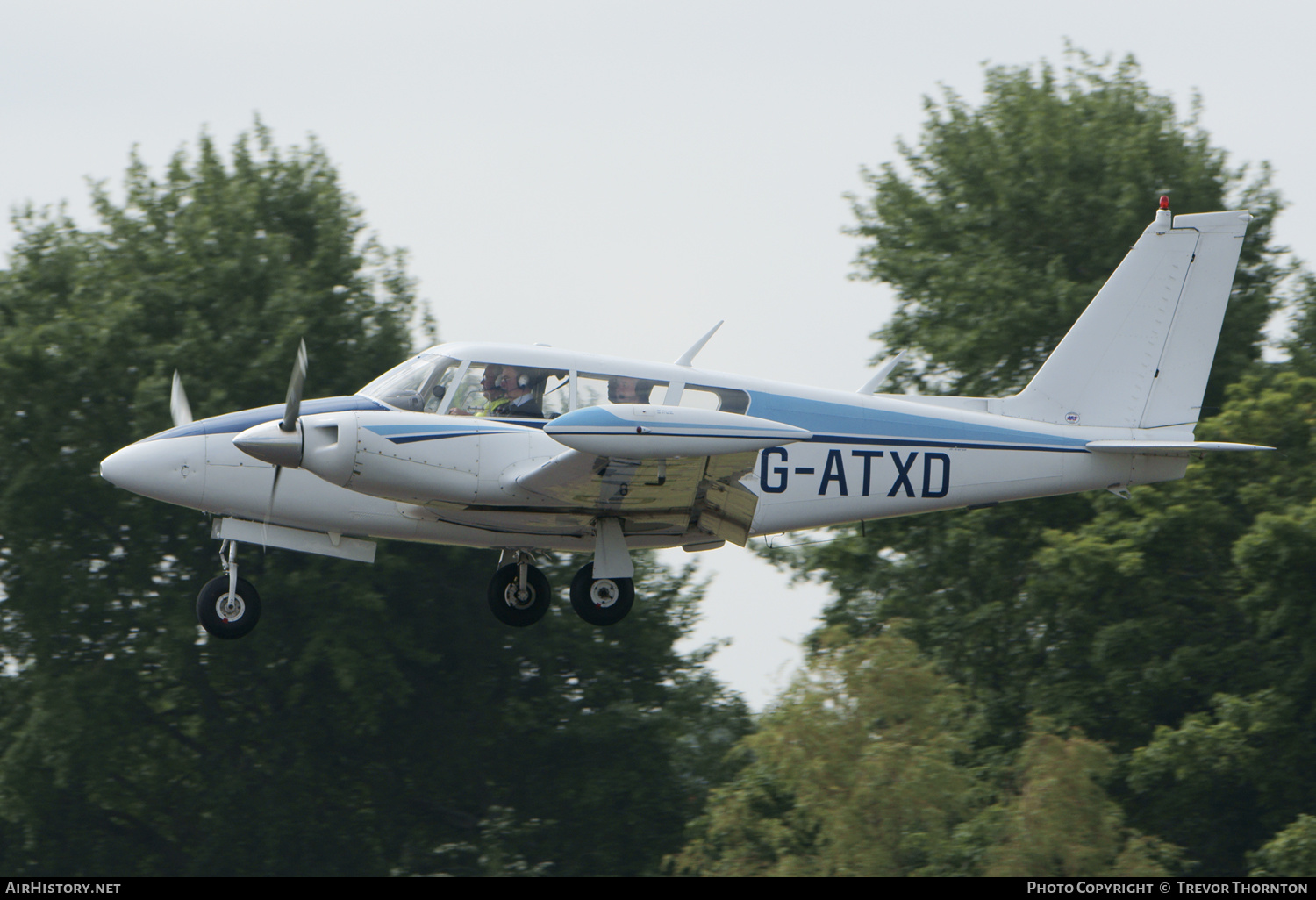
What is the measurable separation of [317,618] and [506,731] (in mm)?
4530

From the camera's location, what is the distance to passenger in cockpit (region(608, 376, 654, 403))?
12633 mm

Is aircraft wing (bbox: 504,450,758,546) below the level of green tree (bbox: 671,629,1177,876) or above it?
above

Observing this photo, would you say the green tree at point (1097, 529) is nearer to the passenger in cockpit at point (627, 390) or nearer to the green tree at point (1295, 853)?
the green tree at point (1295, 853)

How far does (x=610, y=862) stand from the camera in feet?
84.5

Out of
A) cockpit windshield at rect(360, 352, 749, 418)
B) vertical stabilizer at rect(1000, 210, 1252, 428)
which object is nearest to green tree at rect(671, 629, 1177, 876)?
vertical stabilizer at rect(1000, 210, 1252, 428)

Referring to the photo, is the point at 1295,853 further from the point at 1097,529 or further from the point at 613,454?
the point at 613,454

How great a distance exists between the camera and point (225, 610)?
12883 millimetres

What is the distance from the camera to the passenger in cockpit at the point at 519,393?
1248cm

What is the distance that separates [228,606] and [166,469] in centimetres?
123

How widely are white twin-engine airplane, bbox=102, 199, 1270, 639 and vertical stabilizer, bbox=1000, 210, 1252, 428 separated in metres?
0.02

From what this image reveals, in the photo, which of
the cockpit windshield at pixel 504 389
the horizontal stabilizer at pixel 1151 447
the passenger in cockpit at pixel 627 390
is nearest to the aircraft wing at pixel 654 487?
the cockpit windshield at pixel 504 389

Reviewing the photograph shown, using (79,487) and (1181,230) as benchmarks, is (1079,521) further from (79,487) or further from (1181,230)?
(79,487)

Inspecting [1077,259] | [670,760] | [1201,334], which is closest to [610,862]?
[670,760]

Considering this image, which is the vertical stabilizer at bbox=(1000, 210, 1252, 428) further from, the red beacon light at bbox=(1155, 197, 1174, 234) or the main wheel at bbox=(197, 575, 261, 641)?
the main wheel at bbox=(197, 575, 261, 641)
